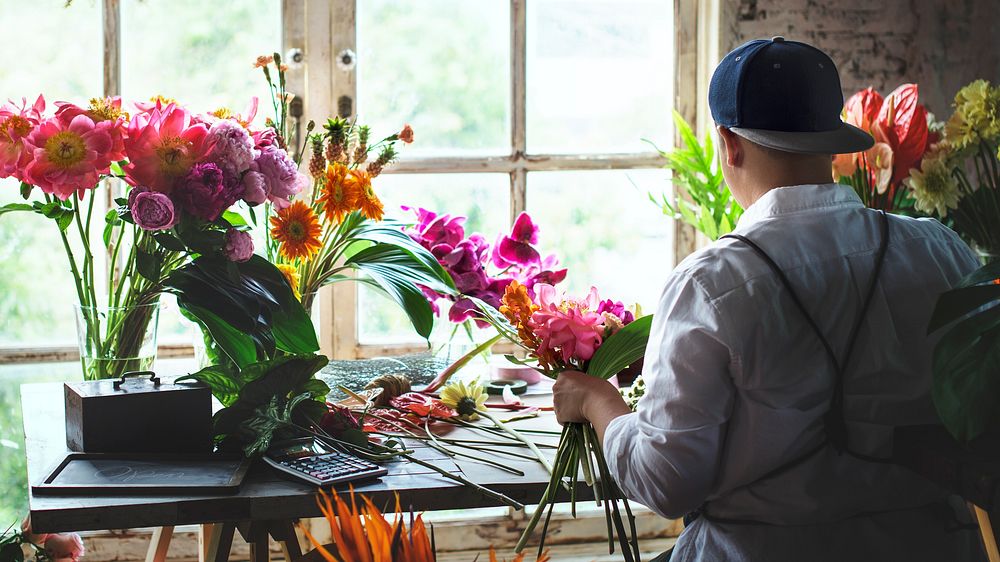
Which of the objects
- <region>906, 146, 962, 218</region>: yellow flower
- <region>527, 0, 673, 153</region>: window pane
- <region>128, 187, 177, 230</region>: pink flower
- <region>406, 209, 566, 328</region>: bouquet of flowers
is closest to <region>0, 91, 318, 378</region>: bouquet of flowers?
<region>128, 187, 177, 230</region>: pink flower

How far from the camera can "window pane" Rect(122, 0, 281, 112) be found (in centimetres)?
273

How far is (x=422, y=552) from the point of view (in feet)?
2.50

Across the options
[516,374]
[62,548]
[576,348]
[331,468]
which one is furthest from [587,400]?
[62,548]

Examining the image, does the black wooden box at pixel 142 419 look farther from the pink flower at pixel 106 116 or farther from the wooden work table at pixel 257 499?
the pink flower at pixel 106 116

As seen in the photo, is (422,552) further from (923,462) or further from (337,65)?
(337,65)

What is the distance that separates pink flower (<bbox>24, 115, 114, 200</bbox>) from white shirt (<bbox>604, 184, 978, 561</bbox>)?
95cm

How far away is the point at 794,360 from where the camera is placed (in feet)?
4.22

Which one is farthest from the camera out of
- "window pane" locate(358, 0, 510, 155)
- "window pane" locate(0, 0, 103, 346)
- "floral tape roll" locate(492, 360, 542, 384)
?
"window pane" locate(358, 0, 510, 155)

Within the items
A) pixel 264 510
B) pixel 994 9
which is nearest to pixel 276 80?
pixel 264 510

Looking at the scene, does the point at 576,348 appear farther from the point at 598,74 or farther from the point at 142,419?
the point at 598,74

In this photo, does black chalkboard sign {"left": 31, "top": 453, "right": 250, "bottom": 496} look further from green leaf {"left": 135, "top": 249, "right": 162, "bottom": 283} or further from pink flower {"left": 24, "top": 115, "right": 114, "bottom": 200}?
pink flower {"left": 24, "top": 115, "right": 114, "bottom": 200}

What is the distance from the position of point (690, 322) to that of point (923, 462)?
333mm

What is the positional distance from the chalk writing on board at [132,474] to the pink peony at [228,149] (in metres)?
0.48

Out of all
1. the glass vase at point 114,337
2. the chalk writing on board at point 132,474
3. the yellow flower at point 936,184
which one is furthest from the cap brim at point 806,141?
Answer: the glass vase at point 114,337
